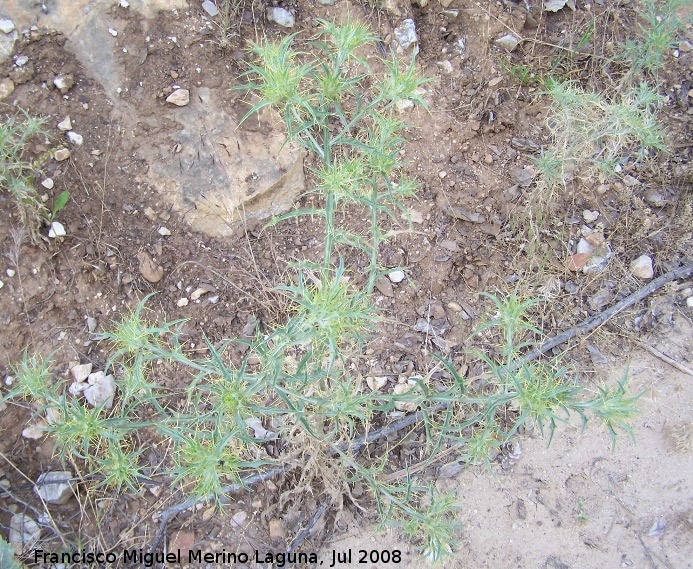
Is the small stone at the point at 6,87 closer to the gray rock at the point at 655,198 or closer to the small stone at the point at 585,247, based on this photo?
the small stone at the point at 585,247

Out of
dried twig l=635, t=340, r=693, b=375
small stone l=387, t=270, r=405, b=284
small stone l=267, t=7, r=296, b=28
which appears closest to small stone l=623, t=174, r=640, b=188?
dried twig l=635, t=340, r=693, b=375

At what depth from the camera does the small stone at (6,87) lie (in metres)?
2.68

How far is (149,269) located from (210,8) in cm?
151

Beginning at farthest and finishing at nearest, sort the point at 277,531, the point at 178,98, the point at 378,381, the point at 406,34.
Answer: the point at 406,34, the point at 178,98, the point at 378,381, the point at 277,531

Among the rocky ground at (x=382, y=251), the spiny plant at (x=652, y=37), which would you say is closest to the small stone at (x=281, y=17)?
the rocky ground at (x=382, y=251)

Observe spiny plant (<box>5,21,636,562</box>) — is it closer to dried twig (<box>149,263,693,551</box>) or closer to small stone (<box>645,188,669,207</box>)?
dried twig (<box>149,263,693,551</box>)

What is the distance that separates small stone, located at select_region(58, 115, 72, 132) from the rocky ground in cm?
2

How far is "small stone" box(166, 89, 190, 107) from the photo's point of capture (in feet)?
9.36

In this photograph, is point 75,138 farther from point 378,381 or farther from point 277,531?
point 277,531

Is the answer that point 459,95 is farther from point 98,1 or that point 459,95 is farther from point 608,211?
point 98,1

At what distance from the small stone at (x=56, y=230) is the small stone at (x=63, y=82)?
27.6 inches

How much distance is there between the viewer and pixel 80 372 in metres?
2.54

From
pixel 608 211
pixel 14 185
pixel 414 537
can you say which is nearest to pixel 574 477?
pixel 414 537

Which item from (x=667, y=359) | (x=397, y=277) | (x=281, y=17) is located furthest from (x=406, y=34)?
(x=667, y=359)
